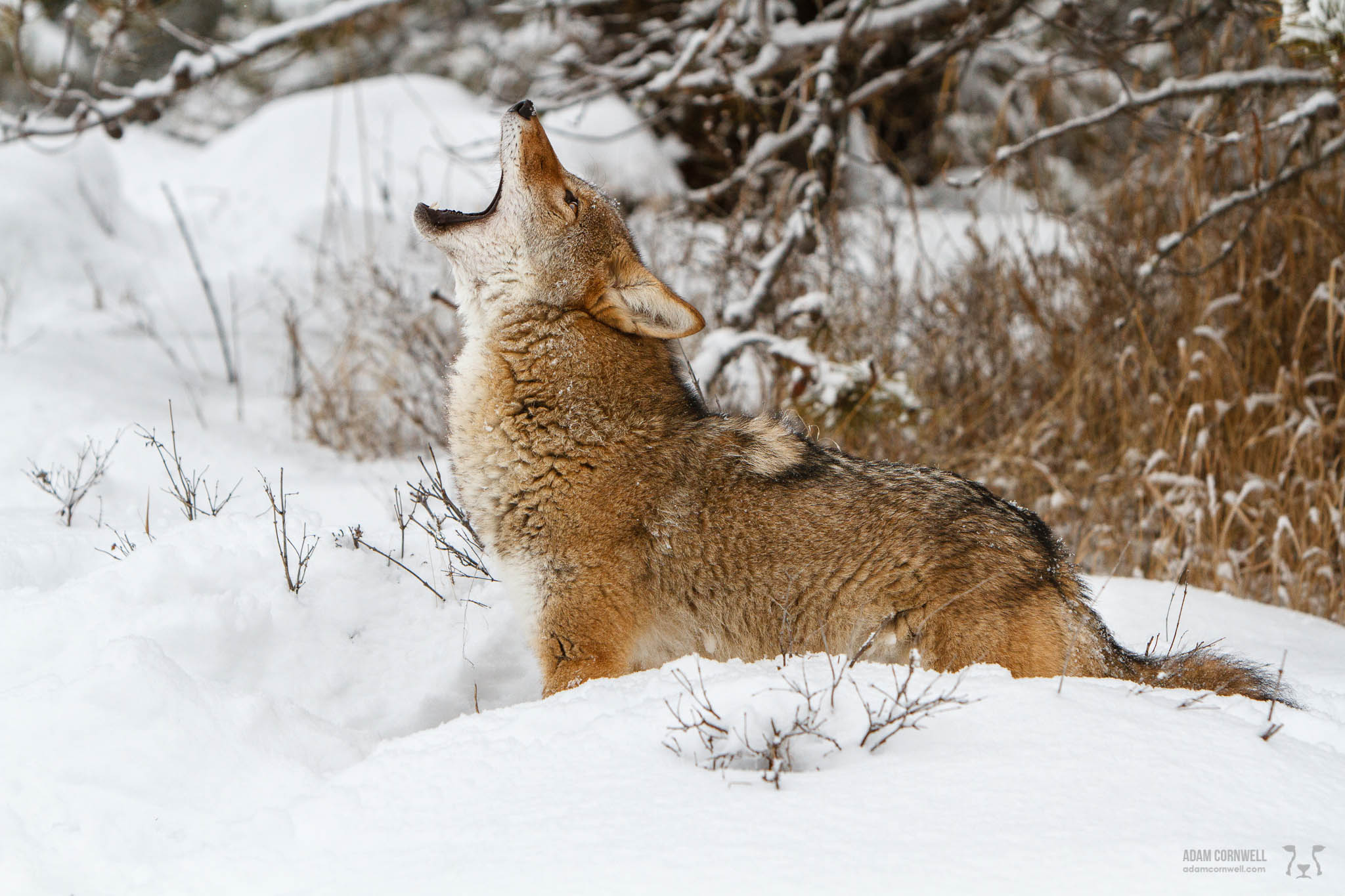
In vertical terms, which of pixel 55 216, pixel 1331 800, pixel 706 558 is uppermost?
pixel 55 216

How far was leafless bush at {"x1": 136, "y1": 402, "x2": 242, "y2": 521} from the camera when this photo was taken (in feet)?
12.9

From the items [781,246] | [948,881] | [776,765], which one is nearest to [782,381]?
[781,246]

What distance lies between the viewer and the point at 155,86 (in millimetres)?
5676

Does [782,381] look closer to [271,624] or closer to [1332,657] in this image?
[1332,657]

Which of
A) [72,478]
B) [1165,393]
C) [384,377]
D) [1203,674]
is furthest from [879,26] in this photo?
[72,478]

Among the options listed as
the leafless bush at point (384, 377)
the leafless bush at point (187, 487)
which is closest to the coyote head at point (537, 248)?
the leafless bush at point (187, 487)

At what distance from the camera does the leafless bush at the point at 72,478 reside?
13.7 ft

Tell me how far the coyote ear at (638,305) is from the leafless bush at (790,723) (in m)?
1.35

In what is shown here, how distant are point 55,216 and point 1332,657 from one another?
32.6 feet

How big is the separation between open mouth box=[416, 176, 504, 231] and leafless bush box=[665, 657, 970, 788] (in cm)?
193

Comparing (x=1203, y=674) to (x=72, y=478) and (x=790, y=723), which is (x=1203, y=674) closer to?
(x=790, y=723)

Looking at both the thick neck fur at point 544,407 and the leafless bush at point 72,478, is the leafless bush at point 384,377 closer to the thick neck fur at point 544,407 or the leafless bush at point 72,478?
the leafless bush at point 72,478

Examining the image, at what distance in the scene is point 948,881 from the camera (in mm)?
1825

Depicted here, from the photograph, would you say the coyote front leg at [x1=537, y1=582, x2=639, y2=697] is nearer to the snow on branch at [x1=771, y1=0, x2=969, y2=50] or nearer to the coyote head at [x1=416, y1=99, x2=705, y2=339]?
the coyote head at [x1=416, y1=99, x2=705, y2=339]
